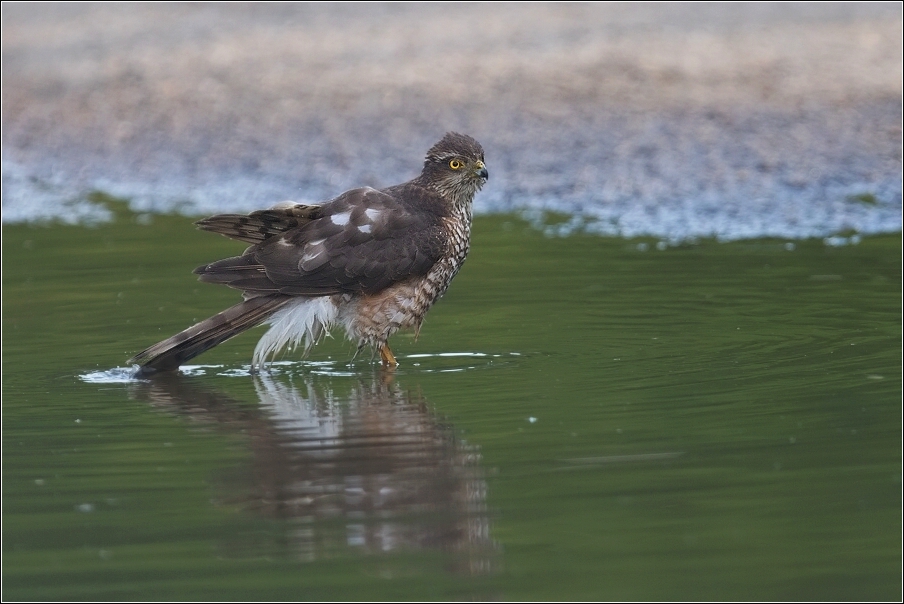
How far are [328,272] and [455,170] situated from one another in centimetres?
106

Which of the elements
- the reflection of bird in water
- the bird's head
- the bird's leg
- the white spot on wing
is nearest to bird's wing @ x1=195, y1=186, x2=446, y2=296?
the white spot on wing

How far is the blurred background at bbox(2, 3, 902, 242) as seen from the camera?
15.3m

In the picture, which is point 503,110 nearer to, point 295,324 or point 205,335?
point 295,324

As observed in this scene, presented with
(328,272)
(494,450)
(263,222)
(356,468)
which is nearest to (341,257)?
(328,272)

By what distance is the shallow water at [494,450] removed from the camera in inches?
210

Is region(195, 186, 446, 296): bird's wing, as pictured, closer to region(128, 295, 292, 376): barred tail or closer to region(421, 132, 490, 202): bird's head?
region(128, 295, 292, 376): barred tail

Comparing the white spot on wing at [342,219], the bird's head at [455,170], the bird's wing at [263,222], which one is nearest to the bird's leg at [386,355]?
the white spot on wing at [342,219]

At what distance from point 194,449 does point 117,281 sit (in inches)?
212

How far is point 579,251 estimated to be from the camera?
1288 centimetres

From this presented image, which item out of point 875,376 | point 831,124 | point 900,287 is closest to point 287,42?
point 831,124

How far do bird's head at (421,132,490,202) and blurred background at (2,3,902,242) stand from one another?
3.85 meters

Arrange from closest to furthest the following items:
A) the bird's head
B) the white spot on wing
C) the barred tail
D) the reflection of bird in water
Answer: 1. the reflection of bird in water
2. the barred tail
3. the white spot on wing
4. the bird's head

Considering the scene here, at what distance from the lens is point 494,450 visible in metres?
6.80

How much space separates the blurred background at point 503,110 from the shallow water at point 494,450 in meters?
3.69
